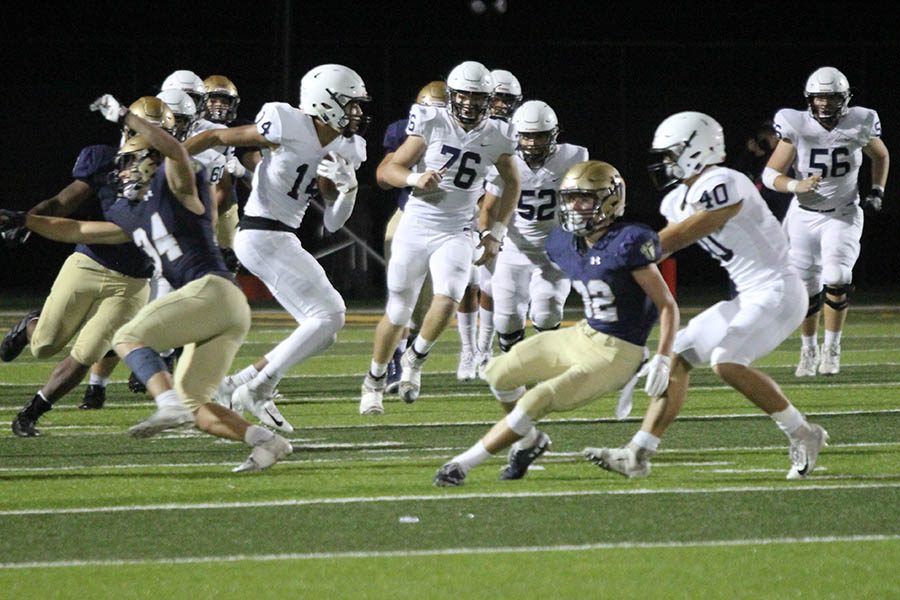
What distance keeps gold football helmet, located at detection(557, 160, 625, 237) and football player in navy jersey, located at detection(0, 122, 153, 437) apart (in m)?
2.08

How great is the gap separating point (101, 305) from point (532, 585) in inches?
143

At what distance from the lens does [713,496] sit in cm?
555

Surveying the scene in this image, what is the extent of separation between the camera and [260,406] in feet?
23.4

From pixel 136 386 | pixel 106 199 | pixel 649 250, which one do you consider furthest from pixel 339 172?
pixel 136 386

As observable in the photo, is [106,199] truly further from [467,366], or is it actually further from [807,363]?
[807,363]

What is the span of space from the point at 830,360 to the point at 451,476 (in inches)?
182

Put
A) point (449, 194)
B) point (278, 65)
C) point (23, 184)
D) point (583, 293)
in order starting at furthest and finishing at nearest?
1. point (23, 184)
2. point (278, 65)
3. point (449, 194)
4. point (583, 293)

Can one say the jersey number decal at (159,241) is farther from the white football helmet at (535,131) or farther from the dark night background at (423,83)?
the dark night background at (423,83)

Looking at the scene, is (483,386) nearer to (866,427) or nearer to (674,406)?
(866,427)

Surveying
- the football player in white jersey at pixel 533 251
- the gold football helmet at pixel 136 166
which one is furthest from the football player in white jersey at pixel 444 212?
the gold football helmet at pixel 136 166

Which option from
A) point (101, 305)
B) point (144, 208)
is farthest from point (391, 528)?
point (101, 305)

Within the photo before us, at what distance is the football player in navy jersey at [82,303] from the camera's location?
707cm

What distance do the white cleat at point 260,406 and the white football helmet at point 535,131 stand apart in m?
2.16

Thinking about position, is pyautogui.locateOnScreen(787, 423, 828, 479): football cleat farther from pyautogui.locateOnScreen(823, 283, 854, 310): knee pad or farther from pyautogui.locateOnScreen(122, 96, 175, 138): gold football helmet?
pyautogui.locateOnScreen(823, 283, 854, 310): knee pad
